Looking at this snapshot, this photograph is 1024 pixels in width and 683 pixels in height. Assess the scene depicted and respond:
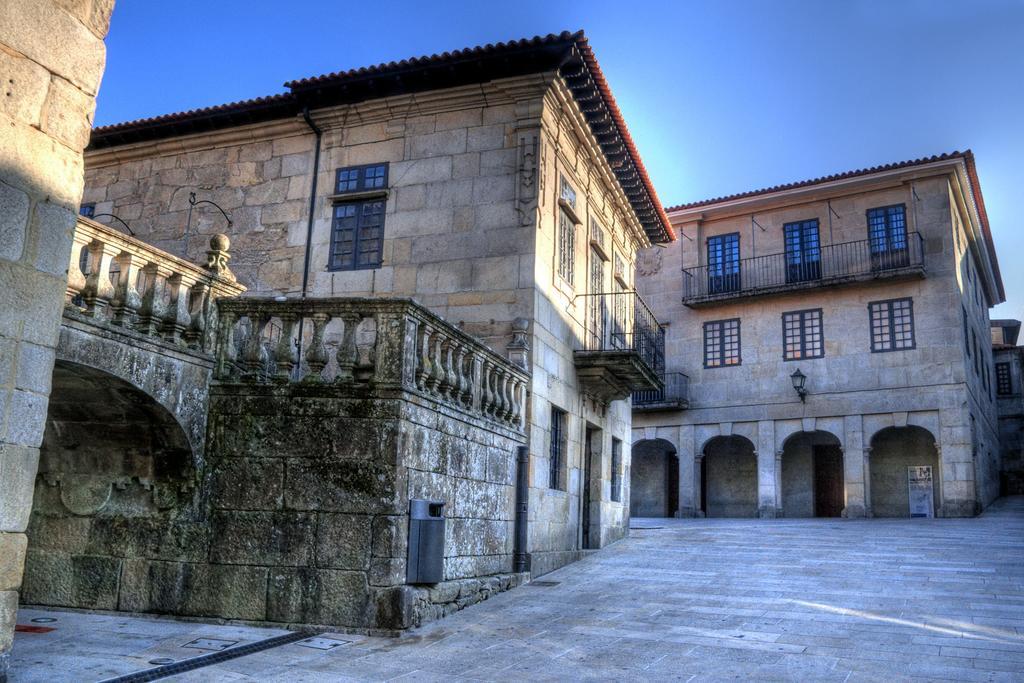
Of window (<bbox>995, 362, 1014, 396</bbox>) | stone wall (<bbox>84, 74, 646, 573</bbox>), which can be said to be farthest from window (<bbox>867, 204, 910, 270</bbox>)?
window (<bbox>995, 362, 1014, 396</bbox>)

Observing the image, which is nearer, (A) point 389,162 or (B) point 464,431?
(B) point 464,431

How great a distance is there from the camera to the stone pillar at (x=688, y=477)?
24.7 m

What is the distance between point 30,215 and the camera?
13.8 ft

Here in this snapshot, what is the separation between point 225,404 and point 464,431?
8.25 feet

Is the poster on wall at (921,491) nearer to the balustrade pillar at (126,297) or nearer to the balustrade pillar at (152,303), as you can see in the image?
the balustrade pillar at (152,303)

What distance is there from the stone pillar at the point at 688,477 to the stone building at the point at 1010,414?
43.3 ft

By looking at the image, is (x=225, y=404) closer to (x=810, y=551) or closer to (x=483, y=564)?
(x=483, y=564)

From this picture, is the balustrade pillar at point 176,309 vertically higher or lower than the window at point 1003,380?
lower

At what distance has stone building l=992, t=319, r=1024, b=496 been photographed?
3112 cm

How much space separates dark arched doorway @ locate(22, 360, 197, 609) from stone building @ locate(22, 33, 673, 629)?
2 cm

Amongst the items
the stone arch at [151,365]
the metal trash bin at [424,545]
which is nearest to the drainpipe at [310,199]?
the stone arch at [151,365]

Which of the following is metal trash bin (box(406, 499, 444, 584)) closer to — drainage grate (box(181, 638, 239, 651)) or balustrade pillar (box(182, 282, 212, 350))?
drainage grate (box(181, 638, 239, 651))

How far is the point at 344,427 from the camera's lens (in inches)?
302

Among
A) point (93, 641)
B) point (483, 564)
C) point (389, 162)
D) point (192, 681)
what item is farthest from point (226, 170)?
point (192, 681)
